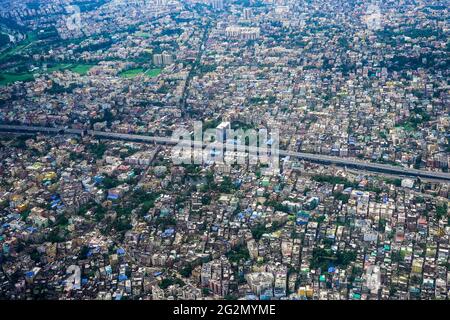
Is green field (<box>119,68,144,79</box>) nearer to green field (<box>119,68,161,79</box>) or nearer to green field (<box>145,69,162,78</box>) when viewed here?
green field (<box>119,68,161,79</box>)

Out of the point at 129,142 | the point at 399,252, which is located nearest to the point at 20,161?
the point at 129,142

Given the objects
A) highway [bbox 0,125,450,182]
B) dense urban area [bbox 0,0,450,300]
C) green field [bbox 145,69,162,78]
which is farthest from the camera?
green field [bbox 145,69,162,78]

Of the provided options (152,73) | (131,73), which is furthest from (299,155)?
(131,73)

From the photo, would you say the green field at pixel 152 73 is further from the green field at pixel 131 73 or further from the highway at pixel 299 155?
the highway at pixel 299 155

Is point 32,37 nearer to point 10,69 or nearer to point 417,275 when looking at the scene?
point 10,69

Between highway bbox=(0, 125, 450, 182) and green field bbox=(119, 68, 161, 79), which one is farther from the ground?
green field bbox=(119, 68, 161, 79)

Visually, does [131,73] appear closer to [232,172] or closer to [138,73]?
[138,73]
